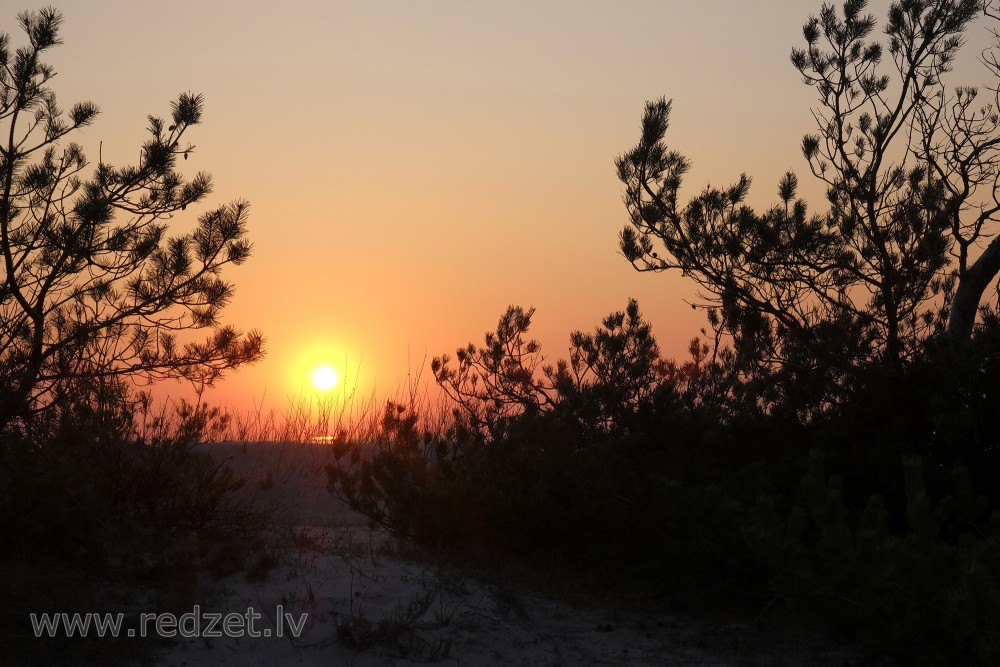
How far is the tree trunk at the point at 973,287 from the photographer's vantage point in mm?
8883

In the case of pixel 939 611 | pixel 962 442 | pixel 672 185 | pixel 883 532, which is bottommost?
pixel 939 611

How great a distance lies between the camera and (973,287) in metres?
8.91

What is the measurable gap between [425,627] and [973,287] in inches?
244

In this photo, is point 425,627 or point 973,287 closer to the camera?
point 425,627

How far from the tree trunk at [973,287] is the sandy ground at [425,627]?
3.87 metres

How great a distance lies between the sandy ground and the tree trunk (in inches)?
152

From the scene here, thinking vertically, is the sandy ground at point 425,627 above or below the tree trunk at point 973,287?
below

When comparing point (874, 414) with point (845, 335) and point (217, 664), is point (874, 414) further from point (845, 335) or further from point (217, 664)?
point (217, 664)

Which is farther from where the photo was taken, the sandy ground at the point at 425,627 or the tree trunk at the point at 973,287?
the tree trunk at the point at 973,287

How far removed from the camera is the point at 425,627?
5.98 metres

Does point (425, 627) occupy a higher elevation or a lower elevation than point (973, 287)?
lower

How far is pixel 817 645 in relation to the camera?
638 centimetres

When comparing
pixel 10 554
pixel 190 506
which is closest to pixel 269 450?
pixel 190 506

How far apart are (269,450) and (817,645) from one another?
364 inches
